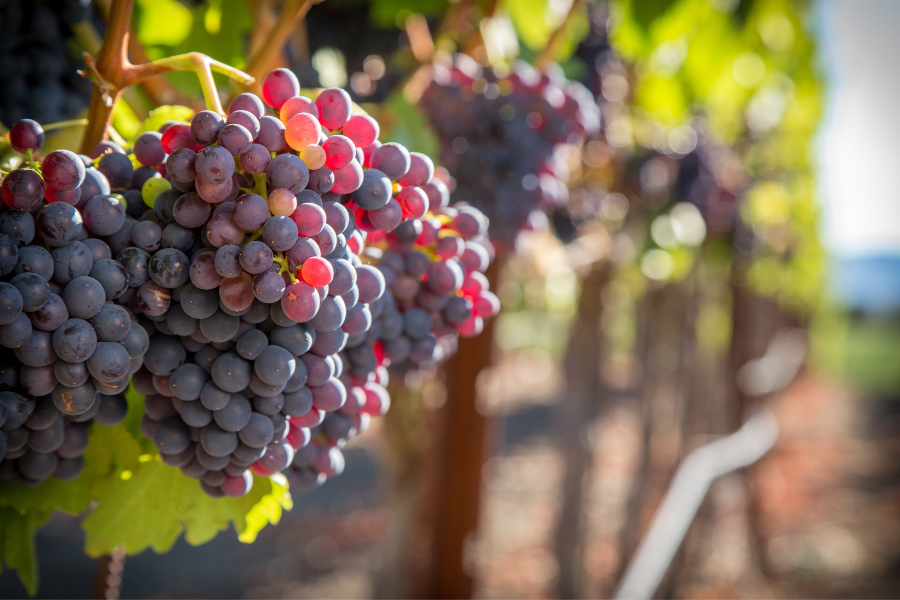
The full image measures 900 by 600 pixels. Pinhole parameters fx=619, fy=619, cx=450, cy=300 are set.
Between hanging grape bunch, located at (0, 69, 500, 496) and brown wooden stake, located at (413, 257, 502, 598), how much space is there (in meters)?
1.28

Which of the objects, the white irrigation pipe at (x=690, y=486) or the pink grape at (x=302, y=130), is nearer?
the pink grape at (x=302, y=130)

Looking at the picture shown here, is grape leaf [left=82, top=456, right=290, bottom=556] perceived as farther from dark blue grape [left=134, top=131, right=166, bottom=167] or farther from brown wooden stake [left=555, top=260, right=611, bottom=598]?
brown wooden stake [left=555, top=260, right=611, bottom=598]

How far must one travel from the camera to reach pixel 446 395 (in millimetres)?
1992

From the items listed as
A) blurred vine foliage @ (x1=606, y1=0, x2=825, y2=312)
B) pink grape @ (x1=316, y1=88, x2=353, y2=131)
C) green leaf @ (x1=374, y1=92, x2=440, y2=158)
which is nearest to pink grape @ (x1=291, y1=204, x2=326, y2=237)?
pink grape @ (x1=316, y1=88, x2=353, y2=131)

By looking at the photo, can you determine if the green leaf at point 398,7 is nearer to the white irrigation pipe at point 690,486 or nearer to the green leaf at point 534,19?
the green leaf at point 534,19

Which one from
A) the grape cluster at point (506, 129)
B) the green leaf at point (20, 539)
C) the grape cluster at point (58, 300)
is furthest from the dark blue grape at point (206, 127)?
the grape cluster at point (506, 129)

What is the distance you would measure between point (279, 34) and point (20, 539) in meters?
0.69

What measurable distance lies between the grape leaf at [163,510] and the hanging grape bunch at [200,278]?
10 centimetres

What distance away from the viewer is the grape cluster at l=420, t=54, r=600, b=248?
49.8 inches

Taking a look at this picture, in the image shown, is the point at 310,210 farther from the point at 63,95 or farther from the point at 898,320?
the point at 898,320

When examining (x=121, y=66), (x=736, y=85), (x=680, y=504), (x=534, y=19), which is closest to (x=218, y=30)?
(x=121, y=66)

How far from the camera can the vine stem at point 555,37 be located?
1333mm

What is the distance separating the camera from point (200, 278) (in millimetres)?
552

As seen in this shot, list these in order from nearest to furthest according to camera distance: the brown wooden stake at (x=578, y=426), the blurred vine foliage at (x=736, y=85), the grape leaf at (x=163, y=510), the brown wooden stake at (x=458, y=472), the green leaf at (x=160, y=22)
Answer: the grape leaf at (x=163, y=510) < the green leaf at (x=160, y=22) < the blurred vine foliage at (x=736, y=85) < the brown wooden stake at (x=458, y=472) < the brown wooden stake at (x=578, y=426)
